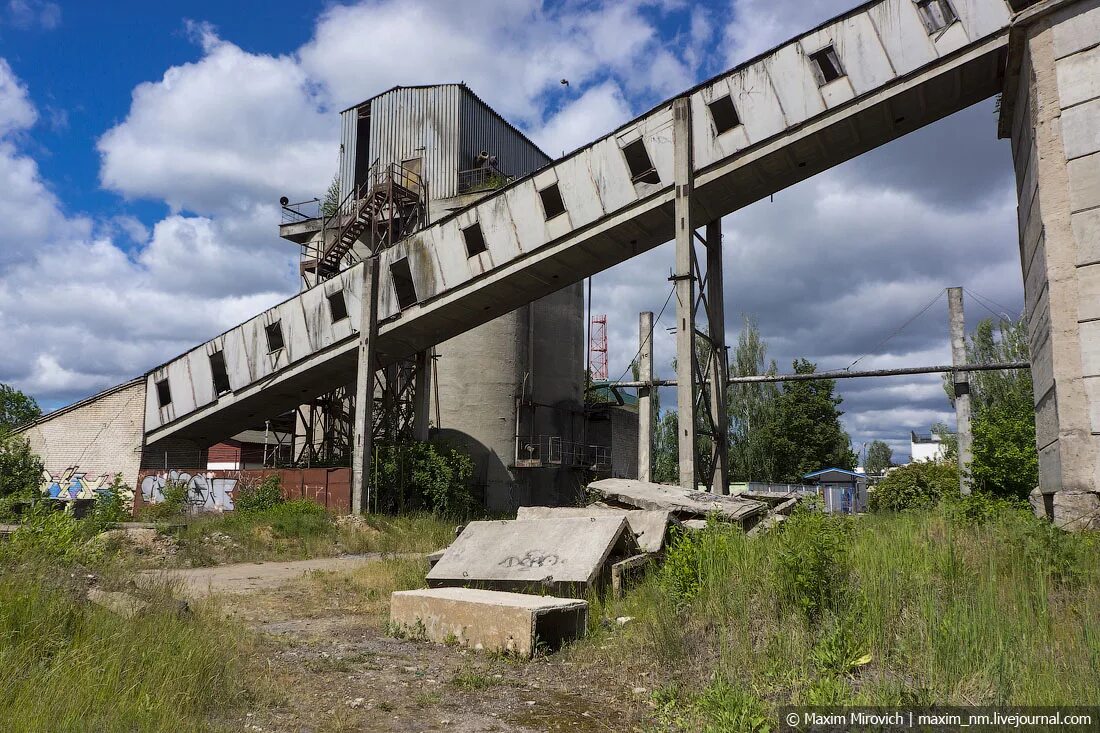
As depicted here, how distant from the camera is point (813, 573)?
5801 millimetres

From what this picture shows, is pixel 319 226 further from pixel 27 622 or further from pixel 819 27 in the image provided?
pixel 27 622

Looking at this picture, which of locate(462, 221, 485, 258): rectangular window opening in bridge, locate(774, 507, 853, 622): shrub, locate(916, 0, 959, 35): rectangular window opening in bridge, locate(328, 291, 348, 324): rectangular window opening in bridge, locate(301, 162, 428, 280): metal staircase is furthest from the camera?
locate(301, 162, 428, 280): metal staircase

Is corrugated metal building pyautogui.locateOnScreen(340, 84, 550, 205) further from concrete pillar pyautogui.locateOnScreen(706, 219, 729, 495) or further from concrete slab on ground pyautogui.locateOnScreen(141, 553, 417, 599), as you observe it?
concrete slab on ground pyautogui.locateOnScreen(141, 553, 417, 599)

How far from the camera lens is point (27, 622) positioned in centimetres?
501

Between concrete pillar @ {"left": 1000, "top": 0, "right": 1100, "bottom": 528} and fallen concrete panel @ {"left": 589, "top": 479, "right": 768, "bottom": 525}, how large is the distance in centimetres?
388

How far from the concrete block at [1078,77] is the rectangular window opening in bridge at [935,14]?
5.03m

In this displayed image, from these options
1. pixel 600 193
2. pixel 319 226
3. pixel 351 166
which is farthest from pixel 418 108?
pixel 600 193

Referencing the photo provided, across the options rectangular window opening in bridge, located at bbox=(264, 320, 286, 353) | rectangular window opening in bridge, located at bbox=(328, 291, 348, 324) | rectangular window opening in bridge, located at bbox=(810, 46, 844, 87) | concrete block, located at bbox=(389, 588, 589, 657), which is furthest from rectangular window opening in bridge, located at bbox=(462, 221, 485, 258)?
concrete block, located at bbox=(389, 588, 589, 657)

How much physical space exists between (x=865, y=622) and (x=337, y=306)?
62.2ft

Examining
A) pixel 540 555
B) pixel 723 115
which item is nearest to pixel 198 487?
pixel 540 555

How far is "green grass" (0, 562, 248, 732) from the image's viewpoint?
415 centimetres

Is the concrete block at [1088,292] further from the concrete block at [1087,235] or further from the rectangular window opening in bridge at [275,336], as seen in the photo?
the rectangular window opening in bridge at [275,336]

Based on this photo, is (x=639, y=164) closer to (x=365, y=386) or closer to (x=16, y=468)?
(x=365, y=386)

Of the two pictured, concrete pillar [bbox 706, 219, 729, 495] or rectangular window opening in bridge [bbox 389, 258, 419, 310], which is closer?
concrete pillar [bbox 706, 219, 729, 495]
